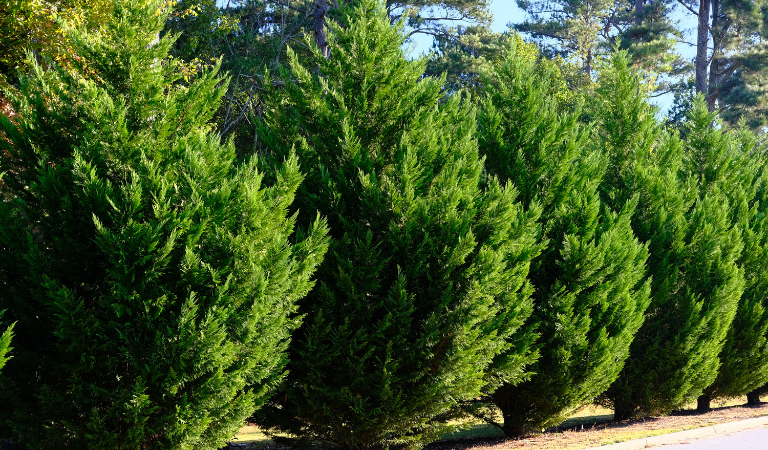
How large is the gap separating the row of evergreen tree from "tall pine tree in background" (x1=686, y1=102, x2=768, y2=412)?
1233 millimetres

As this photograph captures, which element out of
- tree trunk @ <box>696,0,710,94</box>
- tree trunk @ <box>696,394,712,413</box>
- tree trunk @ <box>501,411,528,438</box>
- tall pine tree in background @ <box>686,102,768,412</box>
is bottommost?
tree trunk @ <box>696,394,712,413</box>

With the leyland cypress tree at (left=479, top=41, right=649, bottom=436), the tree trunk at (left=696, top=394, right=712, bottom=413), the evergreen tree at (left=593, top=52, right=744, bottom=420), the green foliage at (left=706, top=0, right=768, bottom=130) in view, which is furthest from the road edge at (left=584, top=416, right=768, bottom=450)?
the green foliage at (left=706, top=0, right=768, bottom=130)

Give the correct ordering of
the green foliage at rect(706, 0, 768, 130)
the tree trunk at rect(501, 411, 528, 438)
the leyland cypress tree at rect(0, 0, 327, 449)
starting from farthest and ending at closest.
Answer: the green foliage at rect(706, 0, 768, 130), the tree trunk at rect(501, 411, 528, 438), the leyland cypress tree at rect(0, 0, 327, 449)

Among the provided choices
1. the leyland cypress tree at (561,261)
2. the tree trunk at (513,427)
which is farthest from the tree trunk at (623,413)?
the tree trunk at (513,427)

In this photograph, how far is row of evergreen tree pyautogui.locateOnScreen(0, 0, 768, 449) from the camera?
6.04 meters

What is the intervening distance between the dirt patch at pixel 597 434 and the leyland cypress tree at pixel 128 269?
16.1 feet

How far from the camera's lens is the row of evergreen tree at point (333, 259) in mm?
6039

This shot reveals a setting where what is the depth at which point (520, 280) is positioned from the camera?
8.91 metres

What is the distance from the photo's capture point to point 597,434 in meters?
10.9

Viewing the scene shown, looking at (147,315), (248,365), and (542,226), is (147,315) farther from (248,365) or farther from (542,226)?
(542,226)

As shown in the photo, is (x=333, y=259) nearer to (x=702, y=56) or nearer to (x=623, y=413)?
(x=623, y=413)

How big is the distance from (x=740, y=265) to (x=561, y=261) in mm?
6641

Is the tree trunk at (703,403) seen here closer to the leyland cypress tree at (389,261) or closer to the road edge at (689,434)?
the road edge at (689,434)

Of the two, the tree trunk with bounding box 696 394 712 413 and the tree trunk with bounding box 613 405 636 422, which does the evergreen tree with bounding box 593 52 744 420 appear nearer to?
the tree trunk with bounding box 613 405 636 422
